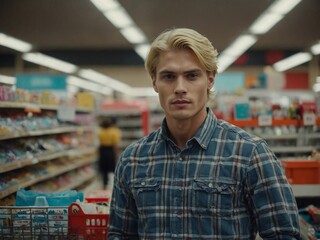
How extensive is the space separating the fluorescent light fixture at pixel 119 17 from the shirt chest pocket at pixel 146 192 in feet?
20.9

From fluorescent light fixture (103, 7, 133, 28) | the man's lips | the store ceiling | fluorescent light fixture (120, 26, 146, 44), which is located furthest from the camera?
fluorescent light fixture (120, 26, 146, 44)

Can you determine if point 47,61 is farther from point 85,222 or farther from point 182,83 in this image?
point 182,83

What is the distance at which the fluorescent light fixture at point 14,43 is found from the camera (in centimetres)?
1038

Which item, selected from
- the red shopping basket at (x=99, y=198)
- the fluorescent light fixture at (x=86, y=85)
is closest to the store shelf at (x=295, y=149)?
the red shopping basket at (x=99, y=198)

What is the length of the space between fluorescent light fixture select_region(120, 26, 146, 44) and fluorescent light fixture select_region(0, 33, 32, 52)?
2.99 metres

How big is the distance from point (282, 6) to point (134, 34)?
427cm

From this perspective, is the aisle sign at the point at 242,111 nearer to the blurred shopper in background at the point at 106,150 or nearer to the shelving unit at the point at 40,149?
the shelving unit at the point at 40,149

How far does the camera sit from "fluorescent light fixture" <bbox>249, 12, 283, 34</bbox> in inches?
340

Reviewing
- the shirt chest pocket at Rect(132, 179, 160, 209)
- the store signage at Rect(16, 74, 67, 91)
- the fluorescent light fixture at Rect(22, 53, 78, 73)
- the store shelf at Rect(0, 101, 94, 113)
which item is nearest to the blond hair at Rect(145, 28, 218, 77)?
the shirt chest pocket at Rect(132, 179, 160, 209)

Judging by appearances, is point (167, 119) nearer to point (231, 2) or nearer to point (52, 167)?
point (52, 167)

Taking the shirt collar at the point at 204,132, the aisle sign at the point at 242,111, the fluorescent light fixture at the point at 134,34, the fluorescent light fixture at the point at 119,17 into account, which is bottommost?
the shirt collar at the point at 204,132

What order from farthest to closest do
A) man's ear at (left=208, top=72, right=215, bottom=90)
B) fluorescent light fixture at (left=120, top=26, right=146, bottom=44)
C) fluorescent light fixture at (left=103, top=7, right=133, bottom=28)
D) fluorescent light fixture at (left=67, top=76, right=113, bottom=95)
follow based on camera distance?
fluorescent light fixture at (left=67, top=76, right=113, bottom=95) → fluorescent light fixture at (left=120, top=26, right=146, bottom=44) → fluorescent light fixture at (left=103, top=7, right=133, bottom=28) → man's ear at (left=208, top=72, right=215, bottom=90)

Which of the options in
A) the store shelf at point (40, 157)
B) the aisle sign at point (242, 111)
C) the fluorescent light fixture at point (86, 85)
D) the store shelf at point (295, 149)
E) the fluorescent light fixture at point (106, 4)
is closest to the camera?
the store shelf at point (40, 157)

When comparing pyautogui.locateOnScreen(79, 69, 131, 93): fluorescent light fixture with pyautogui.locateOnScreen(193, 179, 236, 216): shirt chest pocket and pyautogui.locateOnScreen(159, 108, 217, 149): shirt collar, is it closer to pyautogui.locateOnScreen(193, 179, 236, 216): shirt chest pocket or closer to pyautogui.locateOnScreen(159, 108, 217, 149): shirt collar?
pyautogui.locateOnScreen(159, 108, 217, 149): shirt collar
